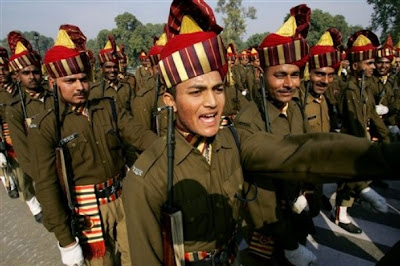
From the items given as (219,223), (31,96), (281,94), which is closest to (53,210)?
(219,223)

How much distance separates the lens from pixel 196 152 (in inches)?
74.7

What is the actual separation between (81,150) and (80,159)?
0.09 m

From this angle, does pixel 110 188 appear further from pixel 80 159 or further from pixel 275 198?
pixel 275 198

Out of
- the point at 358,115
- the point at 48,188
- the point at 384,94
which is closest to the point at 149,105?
the point at 48,188

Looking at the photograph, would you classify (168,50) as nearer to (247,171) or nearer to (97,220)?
(247,171)

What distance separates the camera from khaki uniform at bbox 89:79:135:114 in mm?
7948

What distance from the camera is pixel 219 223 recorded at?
6.30ft

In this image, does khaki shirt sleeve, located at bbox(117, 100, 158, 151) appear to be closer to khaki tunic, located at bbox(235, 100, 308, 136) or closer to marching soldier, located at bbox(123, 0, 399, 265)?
khaki tunic, located at bbox(235, 100, 308, 136)

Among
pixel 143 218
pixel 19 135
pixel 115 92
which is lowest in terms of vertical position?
pixel 143 218

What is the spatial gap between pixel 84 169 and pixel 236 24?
5957 cm

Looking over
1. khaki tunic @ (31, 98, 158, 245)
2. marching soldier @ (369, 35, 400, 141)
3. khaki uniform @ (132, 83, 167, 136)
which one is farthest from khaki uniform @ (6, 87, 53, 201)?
marching soldier @ (369, 35, 400, 141)

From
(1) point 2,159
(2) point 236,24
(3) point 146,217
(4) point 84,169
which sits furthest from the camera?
(2) point 236,24

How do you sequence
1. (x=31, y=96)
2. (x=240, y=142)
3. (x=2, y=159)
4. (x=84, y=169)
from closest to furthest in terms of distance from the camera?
(x=240, y=142)
(x=84, y=169)
(x=31, y=96)
(x=2, y=159)

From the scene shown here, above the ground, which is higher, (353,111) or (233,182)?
(233,182)
